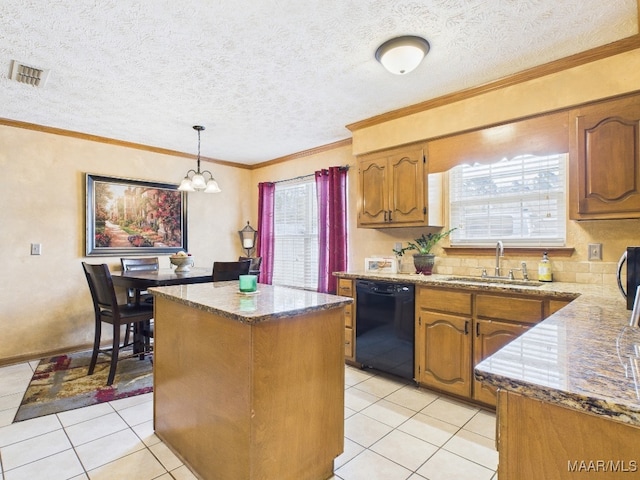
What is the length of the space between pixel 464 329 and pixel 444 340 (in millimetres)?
187

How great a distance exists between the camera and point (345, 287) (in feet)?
11.0

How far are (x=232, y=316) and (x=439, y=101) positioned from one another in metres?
2.50

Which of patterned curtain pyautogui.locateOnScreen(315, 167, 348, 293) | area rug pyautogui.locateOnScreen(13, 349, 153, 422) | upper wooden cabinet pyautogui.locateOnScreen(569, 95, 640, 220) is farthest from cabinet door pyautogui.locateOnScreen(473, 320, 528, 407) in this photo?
area rug pyautogui.locateOnScreen(13, 349, 153, 422)

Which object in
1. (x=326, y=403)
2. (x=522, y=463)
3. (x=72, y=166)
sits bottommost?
(x=326, y=403)

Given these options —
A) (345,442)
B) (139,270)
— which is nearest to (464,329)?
(345,442)

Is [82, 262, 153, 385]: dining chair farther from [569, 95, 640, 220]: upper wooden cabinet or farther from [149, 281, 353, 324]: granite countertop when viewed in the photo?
[569, 95, 640, 220]: upper wooden cabinet

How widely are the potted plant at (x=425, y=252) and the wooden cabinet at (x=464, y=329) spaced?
0.45 metres

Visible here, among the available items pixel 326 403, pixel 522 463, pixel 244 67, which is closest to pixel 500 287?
pixel 326 403

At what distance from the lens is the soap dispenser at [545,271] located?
2.55 m

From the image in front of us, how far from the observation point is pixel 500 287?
2.36 metres

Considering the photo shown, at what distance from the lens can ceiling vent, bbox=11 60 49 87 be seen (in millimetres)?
2422

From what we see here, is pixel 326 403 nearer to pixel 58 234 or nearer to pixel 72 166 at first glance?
pixel 58 234

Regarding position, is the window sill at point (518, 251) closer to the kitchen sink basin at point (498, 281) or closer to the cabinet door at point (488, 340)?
the kitchen sink basin at point (498, 281)

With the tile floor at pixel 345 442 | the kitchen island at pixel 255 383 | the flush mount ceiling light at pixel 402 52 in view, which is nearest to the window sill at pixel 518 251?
the tile floor at pixel 345 442
